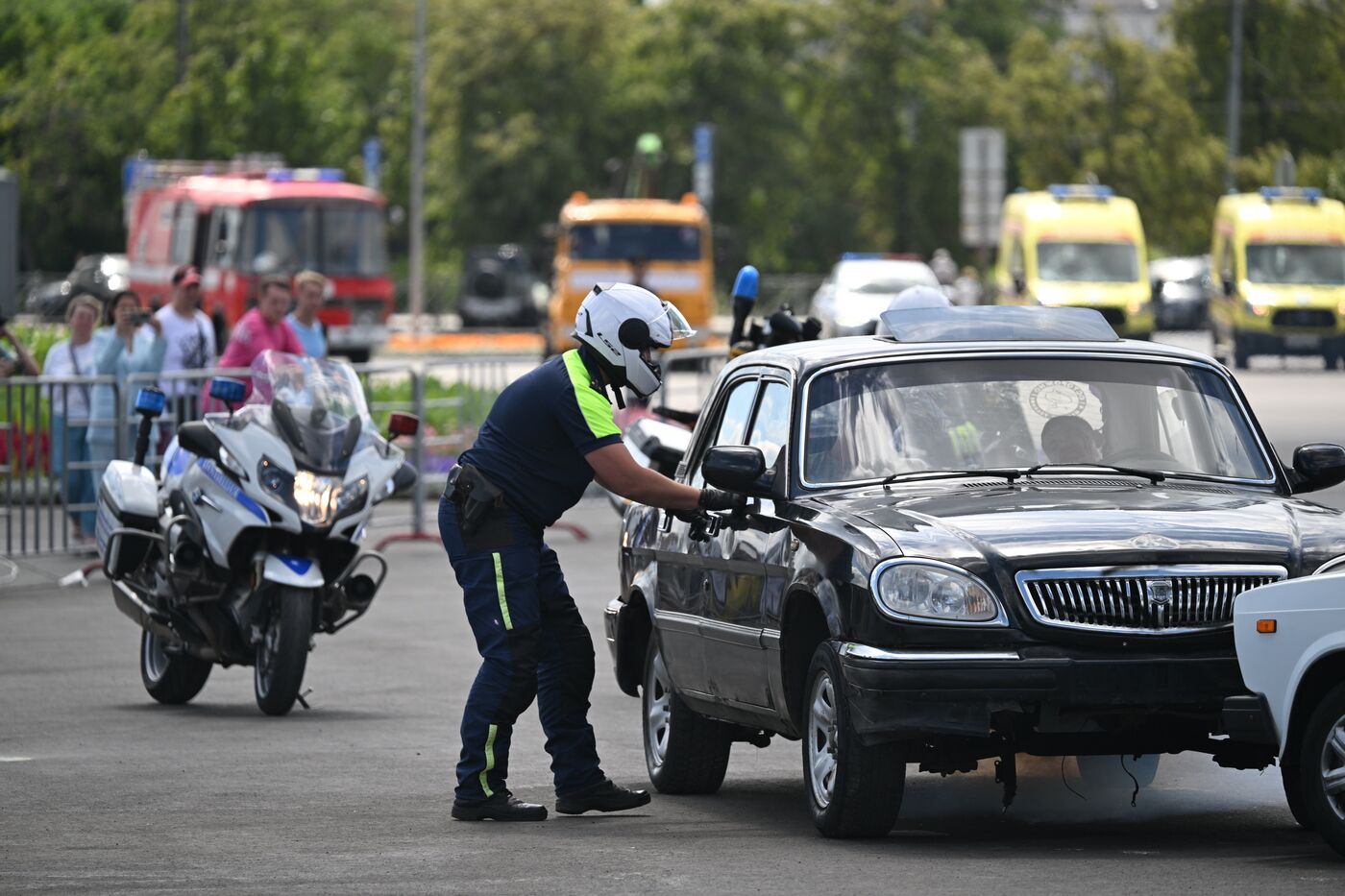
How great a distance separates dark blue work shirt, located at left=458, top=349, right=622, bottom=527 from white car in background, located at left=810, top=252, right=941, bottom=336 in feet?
107

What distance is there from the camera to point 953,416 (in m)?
8.75

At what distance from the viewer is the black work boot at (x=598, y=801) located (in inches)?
346

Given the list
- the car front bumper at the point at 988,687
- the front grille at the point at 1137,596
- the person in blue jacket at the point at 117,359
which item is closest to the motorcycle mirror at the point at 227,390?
the car front bumper at the point at 988,687

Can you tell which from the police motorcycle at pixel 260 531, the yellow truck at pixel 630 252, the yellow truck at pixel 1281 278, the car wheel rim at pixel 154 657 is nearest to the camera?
the police motorcycle at pixel 260 531

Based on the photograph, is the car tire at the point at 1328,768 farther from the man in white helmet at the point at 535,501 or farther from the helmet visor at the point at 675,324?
the helmet visor at the point at 675,324

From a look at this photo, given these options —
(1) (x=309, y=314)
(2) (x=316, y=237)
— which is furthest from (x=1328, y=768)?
(2) (x=316, y=237)

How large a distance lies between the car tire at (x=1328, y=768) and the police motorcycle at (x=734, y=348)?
5909mm

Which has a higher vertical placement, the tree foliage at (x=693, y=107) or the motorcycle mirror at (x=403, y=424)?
the tree foliage at (x=693, y=107)

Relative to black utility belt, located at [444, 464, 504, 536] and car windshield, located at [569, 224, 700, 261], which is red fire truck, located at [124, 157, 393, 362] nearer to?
car windshield, located at [569, 224, 700, 261]

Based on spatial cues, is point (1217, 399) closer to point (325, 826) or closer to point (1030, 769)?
point (1030, 769)

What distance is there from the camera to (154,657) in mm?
12414

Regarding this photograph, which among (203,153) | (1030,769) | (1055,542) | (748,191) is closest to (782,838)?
(1055,542)

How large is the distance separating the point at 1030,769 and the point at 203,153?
50.4 m

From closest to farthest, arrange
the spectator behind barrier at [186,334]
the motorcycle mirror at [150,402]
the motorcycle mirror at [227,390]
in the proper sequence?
1. the motorcycle mirror at [227,390]
2. the motorcycle mirror at [150,402]
3. the spectator behind barrier at [186,334]
